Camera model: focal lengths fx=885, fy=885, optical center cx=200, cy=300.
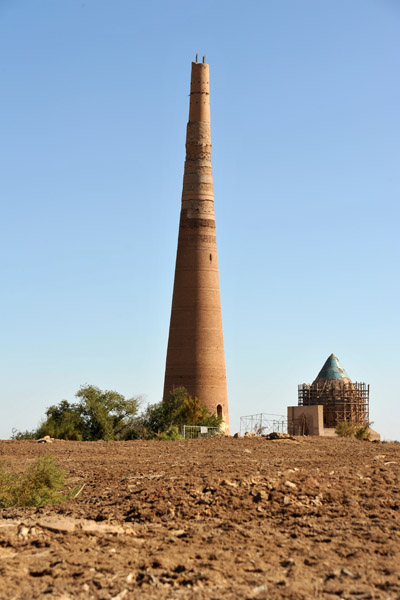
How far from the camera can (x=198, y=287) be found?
1828 inches

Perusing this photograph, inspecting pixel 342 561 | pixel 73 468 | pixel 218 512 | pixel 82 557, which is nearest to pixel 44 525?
pixel 82 557

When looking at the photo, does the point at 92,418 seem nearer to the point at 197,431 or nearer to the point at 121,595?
the point at 197,431

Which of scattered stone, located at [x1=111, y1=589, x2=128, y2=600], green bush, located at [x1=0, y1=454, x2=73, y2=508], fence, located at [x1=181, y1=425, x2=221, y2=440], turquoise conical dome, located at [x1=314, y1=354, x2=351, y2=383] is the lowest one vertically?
scattered stone, located at [x1=111, y1=589, x2=128, y2=600]

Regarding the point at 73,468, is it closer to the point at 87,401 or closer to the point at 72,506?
the point at 72,506

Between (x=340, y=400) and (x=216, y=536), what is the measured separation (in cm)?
4128

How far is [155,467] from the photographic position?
56.7 feet

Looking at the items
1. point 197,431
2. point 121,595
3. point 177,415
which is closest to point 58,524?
point 121,595

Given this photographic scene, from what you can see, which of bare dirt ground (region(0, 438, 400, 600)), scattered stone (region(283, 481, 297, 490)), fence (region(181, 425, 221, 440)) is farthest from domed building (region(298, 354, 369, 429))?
scattered stone (region(283, 481, 297, 490))

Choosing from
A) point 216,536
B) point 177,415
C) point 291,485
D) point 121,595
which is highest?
point 177,415

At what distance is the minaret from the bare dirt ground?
96.2 ft

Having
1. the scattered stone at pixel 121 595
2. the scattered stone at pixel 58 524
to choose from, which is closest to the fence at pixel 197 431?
the scattered stone at pixel 58 524

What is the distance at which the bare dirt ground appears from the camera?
8.02 meters

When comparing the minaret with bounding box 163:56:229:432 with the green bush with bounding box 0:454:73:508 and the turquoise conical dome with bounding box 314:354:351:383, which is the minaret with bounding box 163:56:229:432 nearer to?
the turquoise conical dome with bounding box 314:354:351:383

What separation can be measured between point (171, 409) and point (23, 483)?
28.1m
